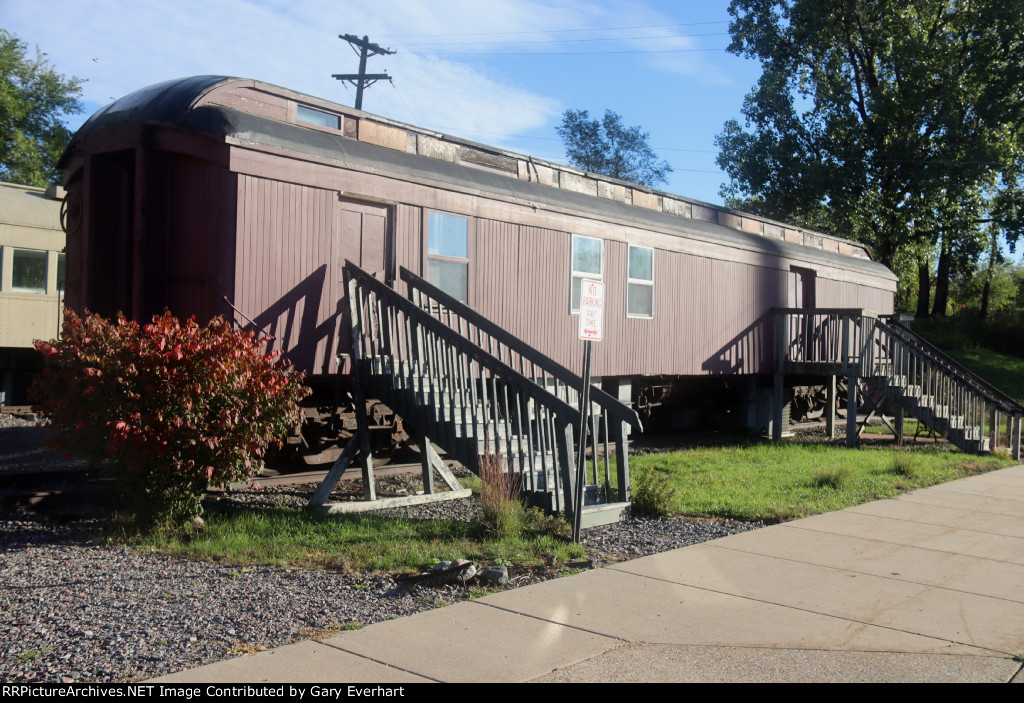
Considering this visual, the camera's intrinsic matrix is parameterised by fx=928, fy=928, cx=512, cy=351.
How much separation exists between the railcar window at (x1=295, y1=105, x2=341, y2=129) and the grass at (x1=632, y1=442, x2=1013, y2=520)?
194 inches

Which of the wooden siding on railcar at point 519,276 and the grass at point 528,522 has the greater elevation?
the wooden siding on railcar at point 519,276

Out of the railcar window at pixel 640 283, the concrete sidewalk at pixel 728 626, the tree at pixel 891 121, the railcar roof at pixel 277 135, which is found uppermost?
the tree at pixel 891 121

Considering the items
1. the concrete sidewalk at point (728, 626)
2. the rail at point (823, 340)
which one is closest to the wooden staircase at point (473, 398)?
the concrete sidewalk at point (728, 626)

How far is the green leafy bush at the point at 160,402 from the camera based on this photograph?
6.40 m

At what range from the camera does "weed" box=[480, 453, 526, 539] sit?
6.78 metres

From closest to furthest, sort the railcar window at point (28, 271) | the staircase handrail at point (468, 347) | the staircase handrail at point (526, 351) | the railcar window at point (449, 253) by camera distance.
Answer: the staircase handrail at point (468, 347)
the staircase handrail at point (526, 351)
the railcar window at point (449, 253)
the railcar window at point (28, 271)

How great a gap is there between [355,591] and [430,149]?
598 centimetres

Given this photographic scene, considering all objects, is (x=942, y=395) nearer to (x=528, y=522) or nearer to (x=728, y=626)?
(x=528, y=522)

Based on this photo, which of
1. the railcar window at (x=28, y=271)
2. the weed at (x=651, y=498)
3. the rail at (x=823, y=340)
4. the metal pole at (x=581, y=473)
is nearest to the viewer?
the metal pole at (x=581, y=473)

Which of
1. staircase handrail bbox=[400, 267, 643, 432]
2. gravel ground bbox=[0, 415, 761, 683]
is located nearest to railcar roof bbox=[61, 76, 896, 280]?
staircase handrail bbox=[400, 267, 643, 432]

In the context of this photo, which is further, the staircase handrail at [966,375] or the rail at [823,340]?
the rail at [823,340]

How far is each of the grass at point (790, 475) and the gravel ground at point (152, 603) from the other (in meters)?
1.76

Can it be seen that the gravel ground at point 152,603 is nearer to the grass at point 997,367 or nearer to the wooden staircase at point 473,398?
the wooden staircase at point 473,398

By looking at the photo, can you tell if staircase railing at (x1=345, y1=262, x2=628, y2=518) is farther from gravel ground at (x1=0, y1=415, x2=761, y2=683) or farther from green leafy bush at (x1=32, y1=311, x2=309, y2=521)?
green leafy bush at (x1=32, y1=311, x2=309, y2=521)
